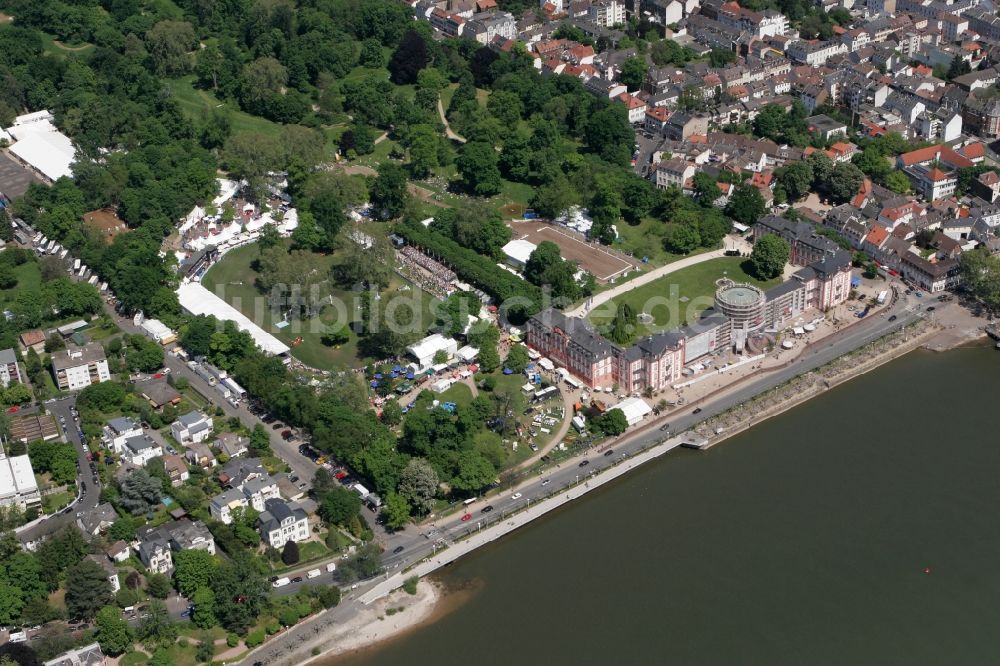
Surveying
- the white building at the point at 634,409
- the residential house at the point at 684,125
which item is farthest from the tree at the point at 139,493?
the residential house at the point at 684,125

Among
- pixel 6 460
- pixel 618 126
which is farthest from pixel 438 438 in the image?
pixel 618 126

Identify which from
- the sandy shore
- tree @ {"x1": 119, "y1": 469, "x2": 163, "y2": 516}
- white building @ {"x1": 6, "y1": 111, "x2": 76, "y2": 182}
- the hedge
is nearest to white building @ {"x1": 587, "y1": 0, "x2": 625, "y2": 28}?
the hedge

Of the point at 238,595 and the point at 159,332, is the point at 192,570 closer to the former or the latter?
the point at 238,595

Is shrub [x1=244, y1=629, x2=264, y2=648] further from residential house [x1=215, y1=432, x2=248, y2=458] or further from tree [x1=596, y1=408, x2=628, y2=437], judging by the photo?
tree [x1=596, y1=408, x2=628, y2=437]

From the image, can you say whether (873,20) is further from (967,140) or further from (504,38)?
(504,38)

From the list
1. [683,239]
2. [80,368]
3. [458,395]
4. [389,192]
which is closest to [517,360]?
[458,395]

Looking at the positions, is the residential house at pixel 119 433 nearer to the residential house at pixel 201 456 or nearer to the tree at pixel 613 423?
the residential house at pixel 201 456
